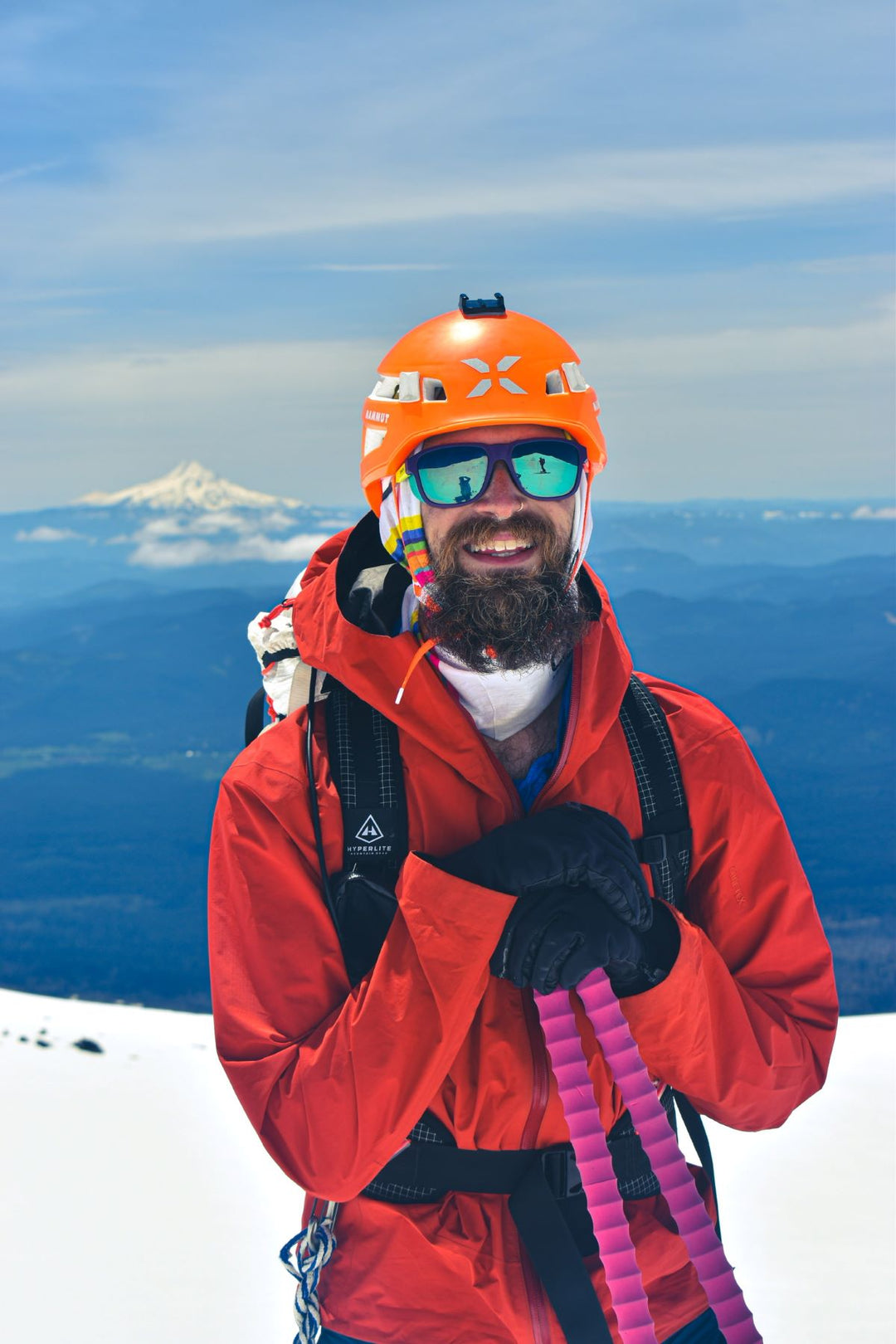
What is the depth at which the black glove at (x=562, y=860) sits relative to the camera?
247 centimetres

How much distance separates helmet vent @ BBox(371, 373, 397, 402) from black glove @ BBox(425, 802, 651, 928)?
3.81ft

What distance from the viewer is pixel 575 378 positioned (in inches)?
120

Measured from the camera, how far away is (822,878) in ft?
335

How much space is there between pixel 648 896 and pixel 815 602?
163928 millimetres

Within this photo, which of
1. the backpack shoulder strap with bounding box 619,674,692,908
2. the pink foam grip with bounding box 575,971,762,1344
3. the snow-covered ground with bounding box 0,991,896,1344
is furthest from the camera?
the snow-covered ground with bounding box 0,991,896,1344

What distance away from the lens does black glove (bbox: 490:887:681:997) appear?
2.49m

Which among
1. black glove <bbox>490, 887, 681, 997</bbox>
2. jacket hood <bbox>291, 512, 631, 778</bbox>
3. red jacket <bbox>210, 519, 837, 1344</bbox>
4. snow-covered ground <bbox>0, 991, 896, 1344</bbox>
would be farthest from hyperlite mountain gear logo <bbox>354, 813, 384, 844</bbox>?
snow-covered ground <bbox>0, 991, 896, 1344</bbox>

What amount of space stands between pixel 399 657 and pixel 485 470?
48cm

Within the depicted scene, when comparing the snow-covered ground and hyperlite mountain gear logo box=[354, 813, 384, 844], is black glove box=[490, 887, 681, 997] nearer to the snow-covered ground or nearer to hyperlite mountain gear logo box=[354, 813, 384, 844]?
hyperlite mountain gear logo box=[354, 813, 384, 844]

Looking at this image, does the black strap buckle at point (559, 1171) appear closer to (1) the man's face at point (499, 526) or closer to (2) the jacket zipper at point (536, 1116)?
(2) the jacket zipper at point (536, 1116)

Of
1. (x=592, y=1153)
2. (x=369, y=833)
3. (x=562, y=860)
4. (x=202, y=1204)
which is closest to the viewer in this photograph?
(x=562, y=860)

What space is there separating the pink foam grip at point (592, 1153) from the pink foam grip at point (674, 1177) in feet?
0.24

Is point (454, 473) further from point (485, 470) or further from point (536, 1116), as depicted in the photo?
point (536, 1116)

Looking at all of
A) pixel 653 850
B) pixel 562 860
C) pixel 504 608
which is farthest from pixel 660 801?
pixel 504 608
